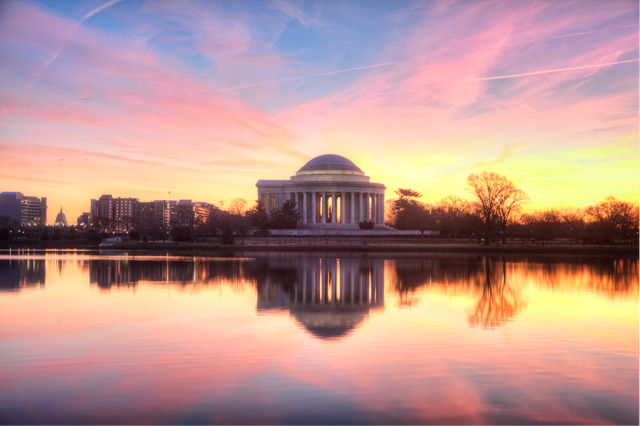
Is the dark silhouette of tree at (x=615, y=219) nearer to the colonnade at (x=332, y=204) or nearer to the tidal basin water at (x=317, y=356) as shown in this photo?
the colonnade at (x=332, y=204)

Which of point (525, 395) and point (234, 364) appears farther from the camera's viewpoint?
point (234, 364)

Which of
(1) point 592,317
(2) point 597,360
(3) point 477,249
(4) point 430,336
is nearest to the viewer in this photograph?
(2) point 597,360

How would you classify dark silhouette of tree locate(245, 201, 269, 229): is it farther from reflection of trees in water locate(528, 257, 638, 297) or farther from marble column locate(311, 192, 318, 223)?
reflection of trees in water locate(528, 257, 638, 297)

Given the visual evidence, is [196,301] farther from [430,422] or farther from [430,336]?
[430,422]

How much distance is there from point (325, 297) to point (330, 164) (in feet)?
286

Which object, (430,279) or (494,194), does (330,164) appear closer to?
(494,194)

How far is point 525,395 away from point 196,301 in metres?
13.2

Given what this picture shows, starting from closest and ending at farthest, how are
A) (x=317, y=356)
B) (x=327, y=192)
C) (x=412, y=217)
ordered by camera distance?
(x=317, y=356) < (x=412, y=217) < (x=327, y=192)

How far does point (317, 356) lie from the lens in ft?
37.6

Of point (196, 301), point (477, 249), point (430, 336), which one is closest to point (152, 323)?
point (196, 301)

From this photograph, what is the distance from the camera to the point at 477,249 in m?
56.3

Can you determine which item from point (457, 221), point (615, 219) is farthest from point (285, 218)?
point (615, 219)

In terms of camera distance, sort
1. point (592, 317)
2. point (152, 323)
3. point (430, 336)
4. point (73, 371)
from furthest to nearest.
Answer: point (592, 317)
point (152, 323)
point (430, 336)
point (73, 371)

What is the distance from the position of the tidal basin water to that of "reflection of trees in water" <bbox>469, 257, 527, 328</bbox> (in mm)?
112
